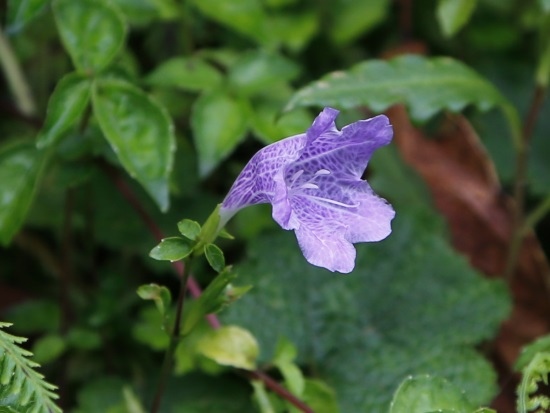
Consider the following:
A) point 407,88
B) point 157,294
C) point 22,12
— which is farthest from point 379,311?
point 22,12

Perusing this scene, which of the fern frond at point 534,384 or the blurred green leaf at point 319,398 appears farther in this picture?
the blurred green leaf at point 319,398

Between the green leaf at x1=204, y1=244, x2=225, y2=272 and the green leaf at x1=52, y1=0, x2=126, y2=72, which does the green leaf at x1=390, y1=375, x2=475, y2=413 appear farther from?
the green leaf at x1=52, y1=0, x2=126, y2=72

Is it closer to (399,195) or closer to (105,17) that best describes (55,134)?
(105,17)

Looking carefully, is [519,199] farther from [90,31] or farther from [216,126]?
[90,31]

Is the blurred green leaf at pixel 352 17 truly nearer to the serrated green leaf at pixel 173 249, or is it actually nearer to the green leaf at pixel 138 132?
the green leaf at pixel 138 132

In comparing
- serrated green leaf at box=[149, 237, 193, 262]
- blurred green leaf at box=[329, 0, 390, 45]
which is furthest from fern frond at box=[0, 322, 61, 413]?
blurred green leaf at box=[329, 0, 390, 45]

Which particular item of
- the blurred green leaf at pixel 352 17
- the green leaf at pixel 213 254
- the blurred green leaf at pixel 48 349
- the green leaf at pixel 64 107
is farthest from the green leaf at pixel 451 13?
the blurred green leaf at pixel 48 349
